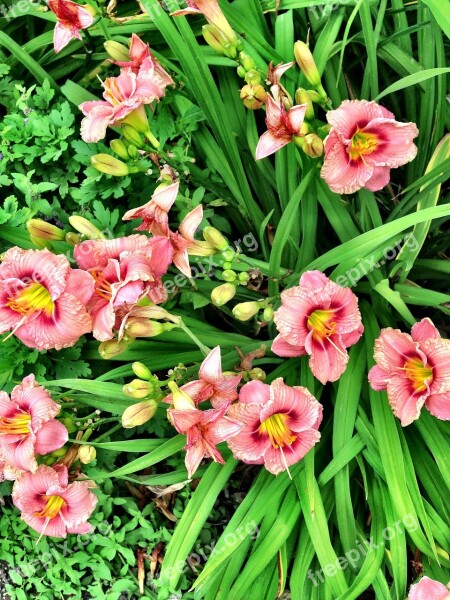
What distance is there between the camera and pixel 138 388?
1.25 metres

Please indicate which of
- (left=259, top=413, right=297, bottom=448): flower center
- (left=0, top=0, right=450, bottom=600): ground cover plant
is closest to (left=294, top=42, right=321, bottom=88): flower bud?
(left=0, top=0, right=450, bottom=600): ground cover plant

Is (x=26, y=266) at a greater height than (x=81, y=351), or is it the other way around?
(x=26, y=266)

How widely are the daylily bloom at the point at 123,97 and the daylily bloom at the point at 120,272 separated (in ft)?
0.86

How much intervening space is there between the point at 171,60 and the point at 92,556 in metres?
1.36

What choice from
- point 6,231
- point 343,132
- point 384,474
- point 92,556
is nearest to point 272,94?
point 343,132

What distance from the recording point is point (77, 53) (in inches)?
72.4

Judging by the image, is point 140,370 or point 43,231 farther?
point 43,231

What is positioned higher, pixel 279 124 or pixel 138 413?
pixel 279 124

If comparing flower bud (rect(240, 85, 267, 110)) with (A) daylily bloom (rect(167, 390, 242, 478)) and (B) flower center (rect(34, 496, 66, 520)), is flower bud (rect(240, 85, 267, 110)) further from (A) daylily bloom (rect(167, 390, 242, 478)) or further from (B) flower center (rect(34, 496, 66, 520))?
(B) flower center (rect(34, 496, 66, 520))

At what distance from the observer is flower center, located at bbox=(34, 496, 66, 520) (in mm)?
1379

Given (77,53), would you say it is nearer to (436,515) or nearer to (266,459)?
(266,459)

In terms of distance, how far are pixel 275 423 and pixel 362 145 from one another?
2.08 ft

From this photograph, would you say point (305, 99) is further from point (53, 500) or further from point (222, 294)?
point (53, 500)

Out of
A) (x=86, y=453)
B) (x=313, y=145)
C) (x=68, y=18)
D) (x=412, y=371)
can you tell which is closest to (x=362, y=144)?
(x=313, y=145)
